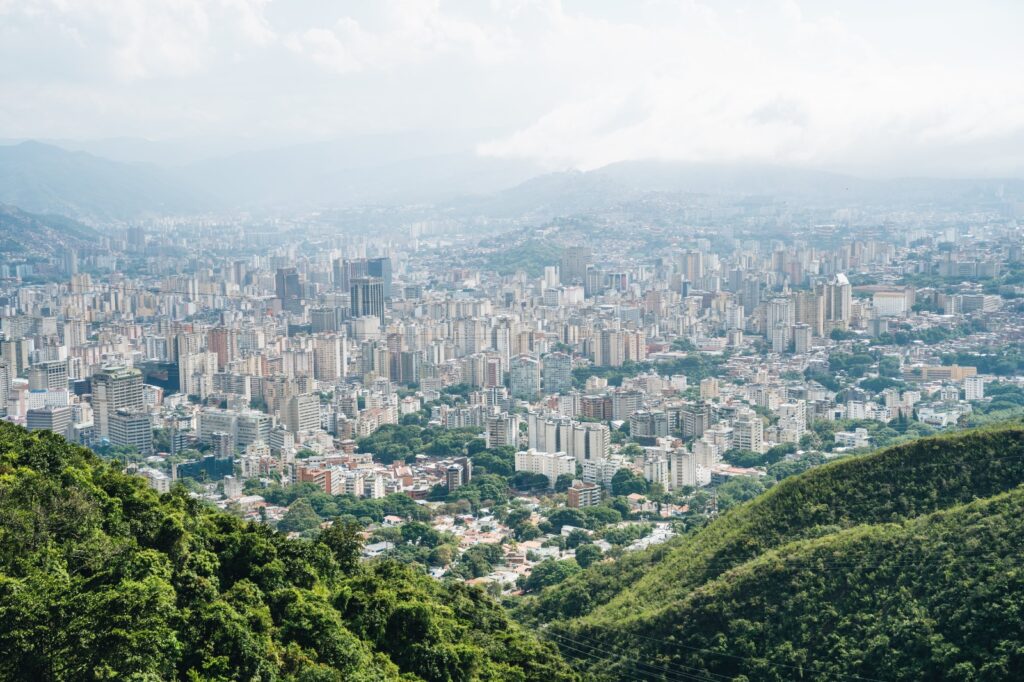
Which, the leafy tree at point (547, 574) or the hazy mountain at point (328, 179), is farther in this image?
the hazy mountain at point (328, 179)

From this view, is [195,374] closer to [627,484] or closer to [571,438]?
[571,438]

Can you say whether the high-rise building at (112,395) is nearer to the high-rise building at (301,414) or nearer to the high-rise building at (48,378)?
the high-rise building at (48,378)

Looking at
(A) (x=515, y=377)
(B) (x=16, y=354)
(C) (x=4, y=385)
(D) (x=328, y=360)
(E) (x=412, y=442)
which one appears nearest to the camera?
→ (E) (x=412, y=442)

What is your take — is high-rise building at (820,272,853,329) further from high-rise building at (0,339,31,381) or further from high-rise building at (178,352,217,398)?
high-rise building at (0,339,31,381)

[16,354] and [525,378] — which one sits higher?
[16,354]

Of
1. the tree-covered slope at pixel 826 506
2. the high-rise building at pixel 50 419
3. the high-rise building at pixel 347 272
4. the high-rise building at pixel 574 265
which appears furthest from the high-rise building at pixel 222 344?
the tree-covered slope at pixel 826 506

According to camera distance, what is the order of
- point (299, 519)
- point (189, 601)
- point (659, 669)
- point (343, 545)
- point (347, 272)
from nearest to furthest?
1. point (189, 601)
2. point (343, 545)
3. point (659, 669)
4. point (299, 519)
5. point (347, 272)

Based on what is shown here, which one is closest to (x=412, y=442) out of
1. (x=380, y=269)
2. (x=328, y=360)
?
(x=328, y=360)
